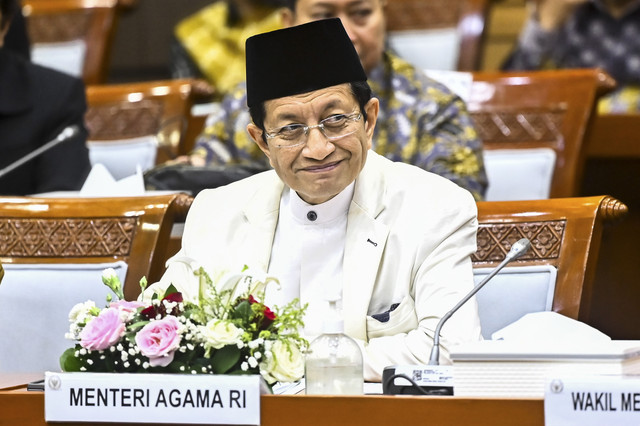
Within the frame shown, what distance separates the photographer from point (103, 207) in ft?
7.82

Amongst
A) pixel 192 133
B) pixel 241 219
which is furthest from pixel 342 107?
pixel 192 133

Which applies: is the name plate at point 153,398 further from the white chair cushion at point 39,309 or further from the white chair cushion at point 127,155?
the white chair cushion at point 127,155

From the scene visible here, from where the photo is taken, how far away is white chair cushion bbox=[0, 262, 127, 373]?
7.61 ft

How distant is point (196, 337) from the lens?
150 centimetres

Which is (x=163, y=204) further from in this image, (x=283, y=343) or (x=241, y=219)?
(x=283, y=343)

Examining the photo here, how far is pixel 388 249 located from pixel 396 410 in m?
0.70

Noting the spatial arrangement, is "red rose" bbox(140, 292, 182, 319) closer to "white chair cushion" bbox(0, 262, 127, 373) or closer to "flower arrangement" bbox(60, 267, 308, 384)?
"flower arrangement" bbox(60, 267, 308, 384)

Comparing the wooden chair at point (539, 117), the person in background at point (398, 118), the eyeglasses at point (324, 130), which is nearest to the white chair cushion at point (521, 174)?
the wooden chair at point (539, 117)

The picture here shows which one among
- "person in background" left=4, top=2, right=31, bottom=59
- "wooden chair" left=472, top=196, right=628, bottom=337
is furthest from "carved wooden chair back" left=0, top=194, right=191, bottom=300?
"person in background" left=4, top=2, right=31, bottom=59

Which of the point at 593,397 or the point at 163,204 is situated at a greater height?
the point at 163,204

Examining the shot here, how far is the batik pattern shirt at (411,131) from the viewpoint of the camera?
288 centimetres

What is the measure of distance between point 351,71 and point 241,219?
38 centimetres

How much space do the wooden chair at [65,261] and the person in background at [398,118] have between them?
2.54 feet

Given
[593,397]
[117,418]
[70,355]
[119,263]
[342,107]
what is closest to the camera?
[593,397]
